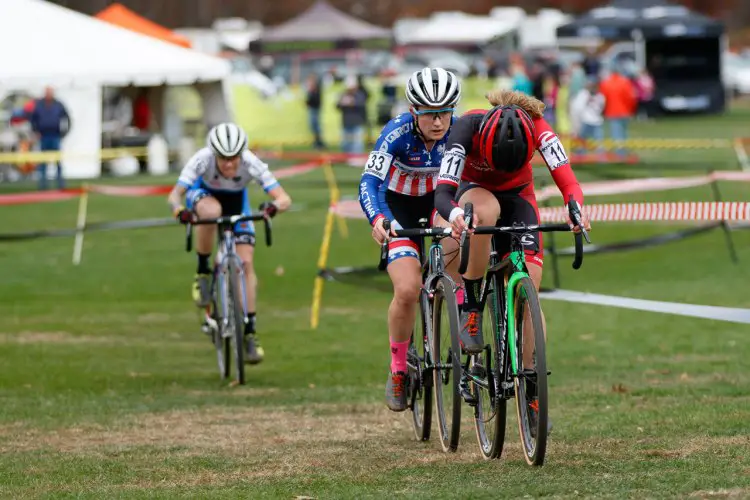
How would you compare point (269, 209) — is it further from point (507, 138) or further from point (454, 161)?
point (507, 138)

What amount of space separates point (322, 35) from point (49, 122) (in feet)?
102

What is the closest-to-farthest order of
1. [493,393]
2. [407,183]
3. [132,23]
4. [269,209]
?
[493,393]
[407,183]
[269,209]
[132,23]

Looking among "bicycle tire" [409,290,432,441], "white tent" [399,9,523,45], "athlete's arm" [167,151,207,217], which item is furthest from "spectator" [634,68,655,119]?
"bicycle tire" [409,290,432,441]

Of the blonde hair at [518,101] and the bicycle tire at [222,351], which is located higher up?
the blonde hair at [518,101]

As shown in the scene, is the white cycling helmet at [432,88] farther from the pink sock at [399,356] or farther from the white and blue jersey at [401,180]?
the pink sock at [399,356]

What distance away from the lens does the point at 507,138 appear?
7.81 metres

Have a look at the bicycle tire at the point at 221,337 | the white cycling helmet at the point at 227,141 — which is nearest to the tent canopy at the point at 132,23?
the bicycle tire at the point at 221,337

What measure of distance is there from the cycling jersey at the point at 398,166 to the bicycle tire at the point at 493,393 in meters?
1.07

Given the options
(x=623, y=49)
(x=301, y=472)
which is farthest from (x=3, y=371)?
(x=623, y=49)

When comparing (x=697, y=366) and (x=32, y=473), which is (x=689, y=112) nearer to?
(x=697, y=366)

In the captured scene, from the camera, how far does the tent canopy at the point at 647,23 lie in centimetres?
5756

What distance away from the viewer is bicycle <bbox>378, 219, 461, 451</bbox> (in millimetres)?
8414

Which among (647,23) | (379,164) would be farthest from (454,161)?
(647,23)

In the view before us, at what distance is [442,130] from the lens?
9.12 meters
